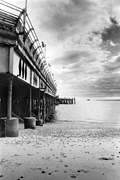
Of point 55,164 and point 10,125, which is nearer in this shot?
point 55,164

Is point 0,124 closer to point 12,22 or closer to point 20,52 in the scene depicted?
point 20,52

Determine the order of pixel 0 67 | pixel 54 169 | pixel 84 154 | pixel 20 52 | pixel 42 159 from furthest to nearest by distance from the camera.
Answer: pixel 20 52, pixel 0 67, pixel 84 154, pixel 42 159, pixel 54 169

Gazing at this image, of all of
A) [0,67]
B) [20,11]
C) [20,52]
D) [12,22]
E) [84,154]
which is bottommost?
[84,154]

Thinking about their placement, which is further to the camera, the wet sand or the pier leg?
the pier leg

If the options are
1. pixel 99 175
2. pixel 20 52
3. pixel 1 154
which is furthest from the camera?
pixel 20 52

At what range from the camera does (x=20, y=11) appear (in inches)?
419

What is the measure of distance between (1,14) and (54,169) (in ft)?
29.1

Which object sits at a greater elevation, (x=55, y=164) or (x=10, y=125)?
(x=10, y=125)

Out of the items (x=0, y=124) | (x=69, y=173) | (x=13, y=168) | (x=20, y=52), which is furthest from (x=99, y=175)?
(x=20, y=52)

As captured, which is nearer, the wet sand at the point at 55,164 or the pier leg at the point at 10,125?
the wet sand at the point at 55,164

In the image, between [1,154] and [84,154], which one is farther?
[84,154]

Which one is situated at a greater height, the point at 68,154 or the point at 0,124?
the point at 0,124

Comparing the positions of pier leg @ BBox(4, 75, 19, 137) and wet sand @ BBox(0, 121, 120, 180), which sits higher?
pier leg @ BBox(4, 75, 19, 137)

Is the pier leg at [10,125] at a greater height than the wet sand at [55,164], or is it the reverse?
the pier leg at [10,125]
